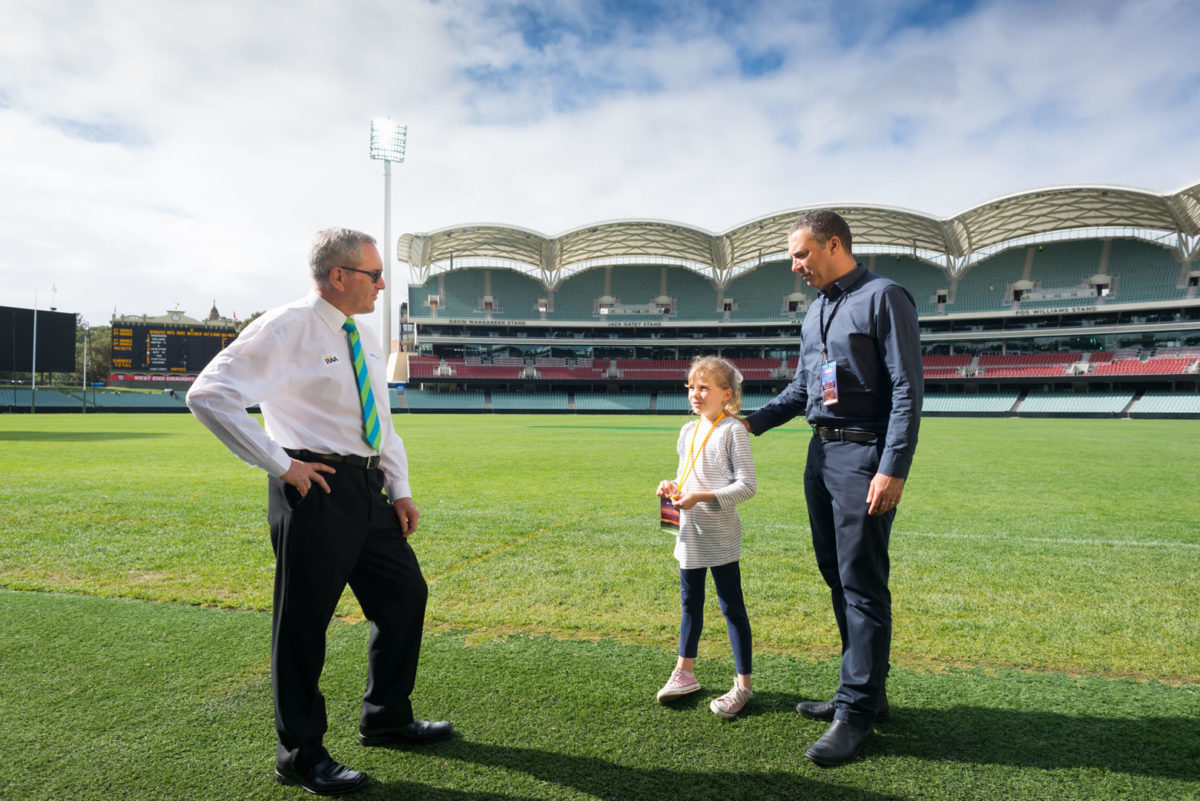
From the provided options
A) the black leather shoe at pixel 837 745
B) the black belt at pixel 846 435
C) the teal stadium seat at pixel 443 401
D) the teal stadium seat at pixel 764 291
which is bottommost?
the teal stadium seat at pixel 443 401

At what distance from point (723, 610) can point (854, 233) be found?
53785 millimetres

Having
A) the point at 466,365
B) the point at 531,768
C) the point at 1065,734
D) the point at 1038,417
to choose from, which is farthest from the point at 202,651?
the point at 466,365

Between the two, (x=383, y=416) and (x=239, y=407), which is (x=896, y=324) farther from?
(x=239, y=407)

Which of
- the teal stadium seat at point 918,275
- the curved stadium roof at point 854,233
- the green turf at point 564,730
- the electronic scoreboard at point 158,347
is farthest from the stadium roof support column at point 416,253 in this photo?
the green turf at point 564,730

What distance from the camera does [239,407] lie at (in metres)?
2.25

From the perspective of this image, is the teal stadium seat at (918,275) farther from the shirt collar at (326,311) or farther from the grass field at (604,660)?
the shirt collar at (326,311)

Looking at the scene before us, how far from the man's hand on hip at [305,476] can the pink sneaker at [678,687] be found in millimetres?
1838

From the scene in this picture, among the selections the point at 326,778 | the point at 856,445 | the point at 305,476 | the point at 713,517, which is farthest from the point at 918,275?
the point at 326,778

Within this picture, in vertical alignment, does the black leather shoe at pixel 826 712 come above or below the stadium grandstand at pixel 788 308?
below

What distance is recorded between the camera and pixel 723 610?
10.3ft

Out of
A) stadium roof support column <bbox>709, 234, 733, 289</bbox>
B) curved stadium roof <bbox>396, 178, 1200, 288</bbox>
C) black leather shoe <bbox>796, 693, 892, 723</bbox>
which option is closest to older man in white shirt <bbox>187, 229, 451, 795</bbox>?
black leather shoe <bbox>796, 693, 892, 723</bbox>

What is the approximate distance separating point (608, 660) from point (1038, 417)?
173 feet

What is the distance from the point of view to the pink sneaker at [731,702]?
3037 millimetres

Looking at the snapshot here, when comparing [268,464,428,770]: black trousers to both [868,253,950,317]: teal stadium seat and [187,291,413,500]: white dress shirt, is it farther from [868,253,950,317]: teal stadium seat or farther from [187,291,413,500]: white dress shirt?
[868,253,950,317]: teal stadium seat
